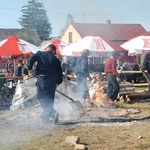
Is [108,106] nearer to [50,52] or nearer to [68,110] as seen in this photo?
[68,110]

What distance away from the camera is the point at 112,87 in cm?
1214

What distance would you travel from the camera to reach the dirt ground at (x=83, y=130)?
6.10 metres

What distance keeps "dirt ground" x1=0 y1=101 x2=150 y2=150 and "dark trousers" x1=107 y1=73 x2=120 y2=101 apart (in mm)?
1861

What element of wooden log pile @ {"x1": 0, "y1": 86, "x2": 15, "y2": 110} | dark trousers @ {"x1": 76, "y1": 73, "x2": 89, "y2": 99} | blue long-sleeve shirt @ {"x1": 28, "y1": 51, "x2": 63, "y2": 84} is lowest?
wooden log pile @ {"x1": 0, "y1": 86, "x2": 15, "y2": 110}

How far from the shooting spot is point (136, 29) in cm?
3759

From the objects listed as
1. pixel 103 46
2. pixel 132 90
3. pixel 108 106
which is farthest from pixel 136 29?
pixel 108 106

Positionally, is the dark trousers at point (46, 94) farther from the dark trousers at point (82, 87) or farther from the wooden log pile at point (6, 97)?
the dark trousers at point (82, 87)

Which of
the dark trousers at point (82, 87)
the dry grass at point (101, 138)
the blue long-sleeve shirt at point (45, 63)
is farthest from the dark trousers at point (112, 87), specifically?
the dry grass at point (101, 138)

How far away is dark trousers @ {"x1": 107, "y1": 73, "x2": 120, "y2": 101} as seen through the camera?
12008mm

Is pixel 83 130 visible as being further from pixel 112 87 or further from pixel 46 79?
pixel 112 87

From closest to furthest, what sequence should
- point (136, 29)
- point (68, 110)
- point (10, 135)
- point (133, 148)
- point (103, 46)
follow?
point (133, 148) → point (10, 135) → point (68, 110) → point (103, 46) → point (136, 29)

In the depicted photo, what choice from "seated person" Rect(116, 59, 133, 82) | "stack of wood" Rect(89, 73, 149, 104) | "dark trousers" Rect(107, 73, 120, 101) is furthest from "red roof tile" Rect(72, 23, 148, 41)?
"dark trousers" Rect(107, 73, 120, 101)

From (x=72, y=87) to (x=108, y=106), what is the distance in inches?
62.2

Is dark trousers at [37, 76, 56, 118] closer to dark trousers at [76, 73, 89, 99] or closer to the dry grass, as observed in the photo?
the dry grass
